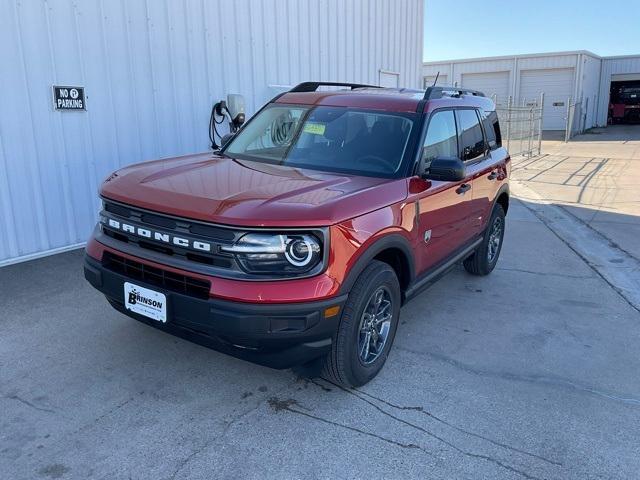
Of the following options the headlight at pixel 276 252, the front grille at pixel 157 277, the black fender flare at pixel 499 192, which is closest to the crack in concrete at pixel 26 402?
the front grille at pixel 157 277

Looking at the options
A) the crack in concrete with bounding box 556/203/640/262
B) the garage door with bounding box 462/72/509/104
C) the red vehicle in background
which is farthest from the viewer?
the red vehicle in background

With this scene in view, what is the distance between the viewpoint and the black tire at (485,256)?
18.5 ft

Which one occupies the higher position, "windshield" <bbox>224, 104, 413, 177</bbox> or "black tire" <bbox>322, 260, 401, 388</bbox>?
"windshield" <bbox>224, 104, 413, 177</bbox>

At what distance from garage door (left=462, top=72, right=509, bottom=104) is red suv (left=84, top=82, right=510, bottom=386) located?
1267 inches

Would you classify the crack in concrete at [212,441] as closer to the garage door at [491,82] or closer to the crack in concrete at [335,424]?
the crack in concrete at [335,424]

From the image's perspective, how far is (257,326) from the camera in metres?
2.76

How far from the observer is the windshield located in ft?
12.7

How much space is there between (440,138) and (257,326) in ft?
7.77

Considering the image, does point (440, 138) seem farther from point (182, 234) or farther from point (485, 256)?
point (182, 234)

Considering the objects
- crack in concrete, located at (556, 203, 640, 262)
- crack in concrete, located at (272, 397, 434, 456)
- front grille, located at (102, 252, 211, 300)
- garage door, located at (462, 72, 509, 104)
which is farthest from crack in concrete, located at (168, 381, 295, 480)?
garage door, located at (462, 72, 509, 104)

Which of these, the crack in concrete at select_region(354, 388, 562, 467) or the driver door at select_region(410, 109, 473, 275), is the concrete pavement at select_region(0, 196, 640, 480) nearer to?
the crack in concrete at select_region(354, 388, 562, 467)

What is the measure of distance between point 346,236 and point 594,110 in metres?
40.2

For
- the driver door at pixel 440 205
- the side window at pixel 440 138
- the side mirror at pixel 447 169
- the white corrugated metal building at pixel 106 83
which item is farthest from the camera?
the white corrugated metal building at pixel 106 83

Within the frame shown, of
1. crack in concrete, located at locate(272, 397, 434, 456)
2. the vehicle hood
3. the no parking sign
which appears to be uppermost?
the no parking sign
